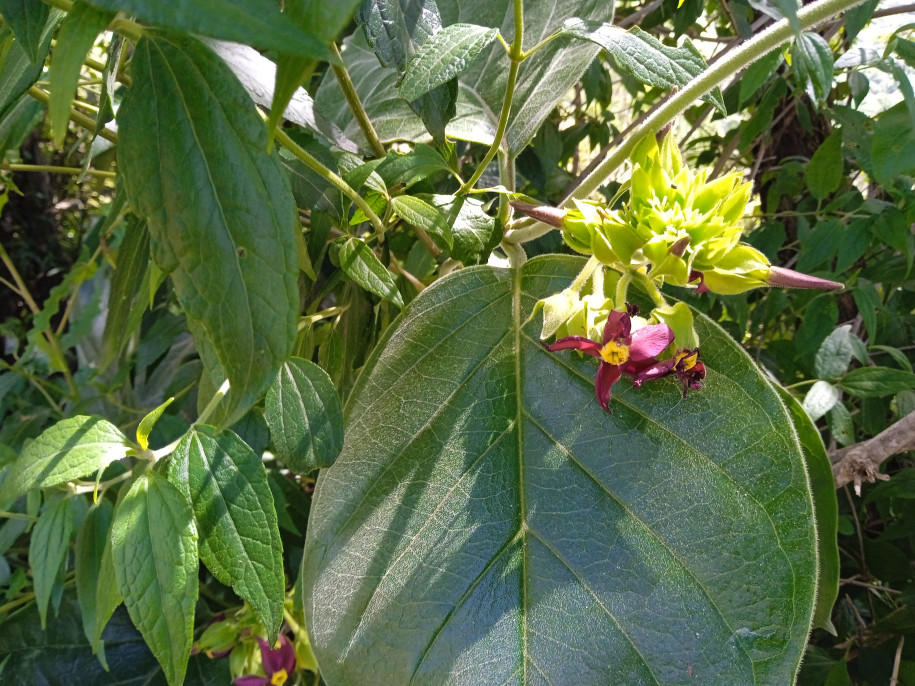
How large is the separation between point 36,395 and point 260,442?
874mm

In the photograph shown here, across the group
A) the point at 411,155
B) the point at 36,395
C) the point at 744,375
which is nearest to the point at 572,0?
the point at 411,155

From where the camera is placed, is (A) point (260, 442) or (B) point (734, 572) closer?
(B) point (734, 572)

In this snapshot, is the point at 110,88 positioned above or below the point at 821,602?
above

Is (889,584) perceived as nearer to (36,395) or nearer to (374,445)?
(374,445)

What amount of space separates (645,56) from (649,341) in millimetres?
170

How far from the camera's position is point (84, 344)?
1.45m

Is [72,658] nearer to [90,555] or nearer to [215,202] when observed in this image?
[90,555]

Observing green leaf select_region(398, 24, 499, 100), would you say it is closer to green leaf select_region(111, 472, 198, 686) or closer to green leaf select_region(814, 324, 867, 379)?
green leaf select_region(111, 472, 198, 686)

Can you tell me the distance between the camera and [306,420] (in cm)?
46

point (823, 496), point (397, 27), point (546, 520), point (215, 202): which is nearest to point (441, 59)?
point (397, 27)

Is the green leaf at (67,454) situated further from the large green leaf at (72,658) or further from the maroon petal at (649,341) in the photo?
the large green leaf at (72,658)

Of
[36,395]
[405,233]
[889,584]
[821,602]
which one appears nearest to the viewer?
[821,602]

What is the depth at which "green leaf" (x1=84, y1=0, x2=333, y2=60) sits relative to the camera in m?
0.21

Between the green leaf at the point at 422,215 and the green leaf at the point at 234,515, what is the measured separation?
7.3 inches
